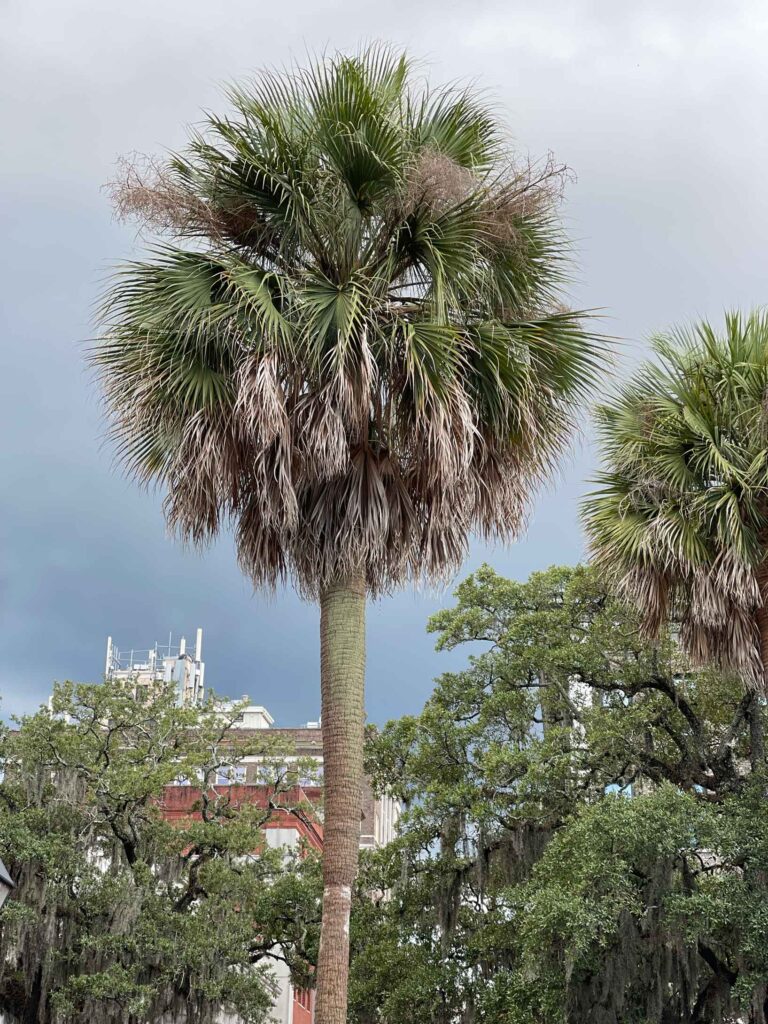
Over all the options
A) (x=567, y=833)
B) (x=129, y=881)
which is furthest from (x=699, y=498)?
(x=129, y=881)

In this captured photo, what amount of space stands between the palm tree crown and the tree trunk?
0.40 metres

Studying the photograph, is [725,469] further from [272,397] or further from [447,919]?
[447,919]

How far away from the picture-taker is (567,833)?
54.2ft

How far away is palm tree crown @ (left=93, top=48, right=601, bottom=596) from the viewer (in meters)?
9.76

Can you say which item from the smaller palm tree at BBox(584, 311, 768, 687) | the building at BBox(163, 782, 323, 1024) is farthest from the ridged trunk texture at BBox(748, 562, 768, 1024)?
the building at BBox(163, 782, 323, 1024)

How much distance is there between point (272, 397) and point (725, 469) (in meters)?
6.51

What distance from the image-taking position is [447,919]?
1977 cm

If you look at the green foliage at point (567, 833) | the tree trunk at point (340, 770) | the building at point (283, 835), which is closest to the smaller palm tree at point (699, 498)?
the green foliage at point (567, 833)

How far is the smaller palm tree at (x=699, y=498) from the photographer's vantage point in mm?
13344

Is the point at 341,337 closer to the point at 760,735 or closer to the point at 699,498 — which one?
the point at 699,498

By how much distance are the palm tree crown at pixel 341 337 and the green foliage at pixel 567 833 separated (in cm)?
739

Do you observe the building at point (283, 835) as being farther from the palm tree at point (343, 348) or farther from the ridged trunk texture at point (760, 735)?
the palm tree at point (343, 348)

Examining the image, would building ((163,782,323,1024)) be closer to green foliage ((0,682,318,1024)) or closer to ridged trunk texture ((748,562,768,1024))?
green foliage ((0,682,318,1024))

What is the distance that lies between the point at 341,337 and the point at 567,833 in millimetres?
→ 9816
